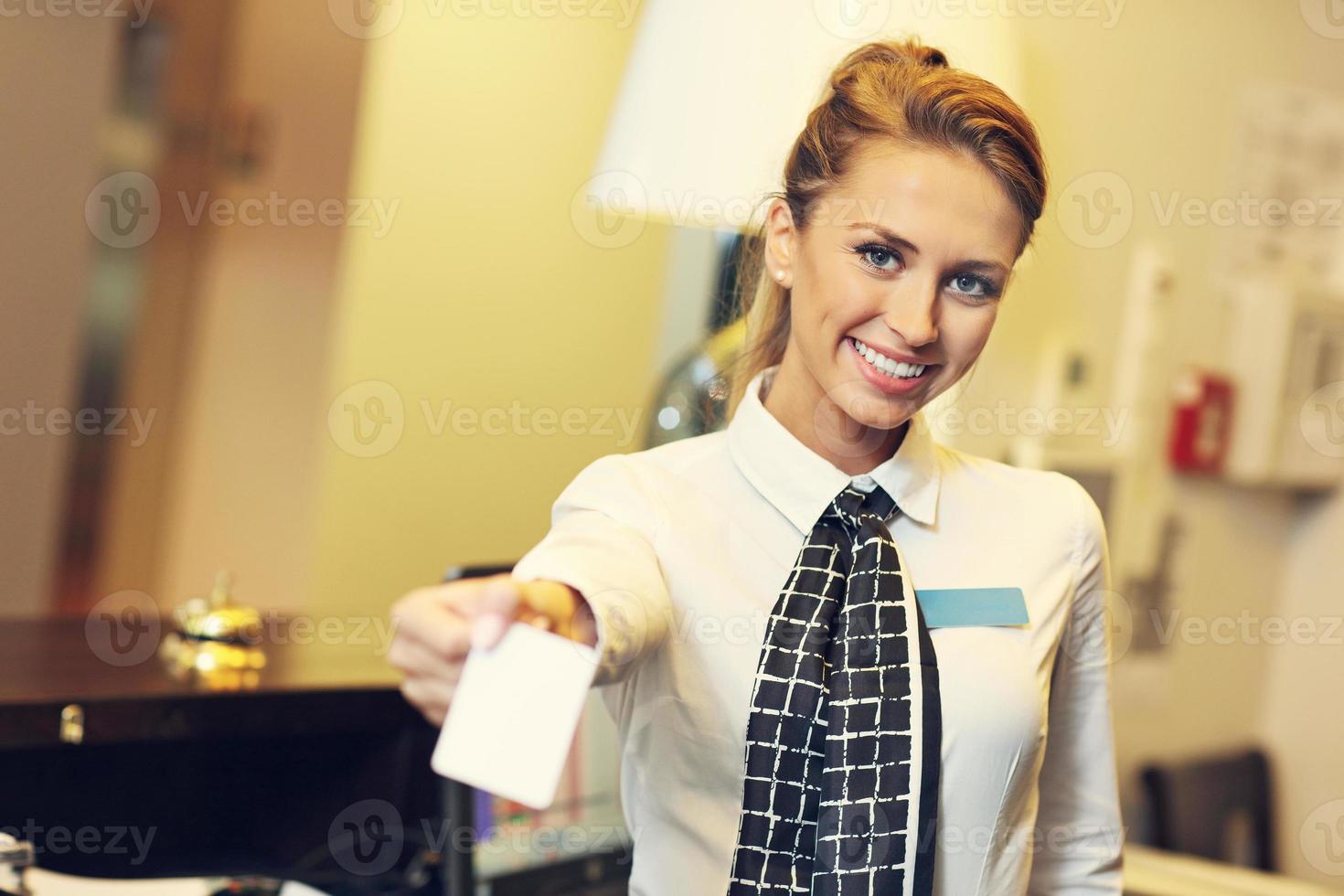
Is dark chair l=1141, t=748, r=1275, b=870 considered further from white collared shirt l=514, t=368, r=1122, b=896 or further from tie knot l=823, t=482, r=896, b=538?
tie knot l=823, t=482, r=896, b=538

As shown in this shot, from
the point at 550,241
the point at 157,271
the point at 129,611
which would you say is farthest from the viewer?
the point at 157,271

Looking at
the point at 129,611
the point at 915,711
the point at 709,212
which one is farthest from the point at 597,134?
the point at 915,711

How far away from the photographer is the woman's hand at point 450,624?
0.80 m

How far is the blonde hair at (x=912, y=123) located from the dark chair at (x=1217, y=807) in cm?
223

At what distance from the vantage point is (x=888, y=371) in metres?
1.14

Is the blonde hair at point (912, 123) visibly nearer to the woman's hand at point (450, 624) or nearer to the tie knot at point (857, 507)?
the tie knot at point (857, 507)

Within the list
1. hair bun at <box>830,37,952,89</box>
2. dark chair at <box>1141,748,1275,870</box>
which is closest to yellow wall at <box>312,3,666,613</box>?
hair bun at <box>830,37,952,89</box>

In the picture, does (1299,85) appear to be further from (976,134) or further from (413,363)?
(976,134)

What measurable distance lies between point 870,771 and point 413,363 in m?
1.68

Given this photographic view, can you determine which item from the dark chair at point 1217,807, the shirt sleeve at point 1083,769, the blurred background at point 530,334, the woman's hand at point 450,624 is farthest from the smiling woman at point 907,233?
the dark chair at point 1217,807

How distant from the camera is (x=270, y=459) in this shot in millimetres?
3402

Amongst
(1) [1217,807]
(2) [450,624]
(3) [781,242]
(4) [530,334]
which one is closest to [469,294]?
(4) [530,334]

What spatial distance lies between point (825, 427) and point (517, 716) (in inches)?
21.8

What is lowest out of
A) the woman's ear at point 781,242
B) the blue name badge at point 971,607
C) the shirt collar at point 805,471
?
the blue name badge at point 971,607
